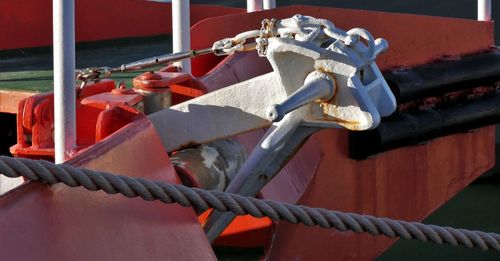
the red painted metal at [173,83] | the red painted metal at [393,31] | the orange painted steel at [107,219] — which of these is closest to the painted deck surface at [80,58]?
the red painted metal at [393,31]

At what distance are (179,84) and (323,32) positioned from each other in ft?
1.82

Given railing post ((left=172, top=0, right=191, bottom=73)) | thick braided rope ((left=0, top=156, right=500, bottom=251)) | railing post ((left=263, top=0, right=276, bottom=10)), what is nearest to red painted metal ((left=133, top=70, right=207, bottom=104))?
railing post ((left=172, top=0, right=191, bottom=73))

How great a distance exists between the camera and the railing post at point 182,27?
9.06 ft

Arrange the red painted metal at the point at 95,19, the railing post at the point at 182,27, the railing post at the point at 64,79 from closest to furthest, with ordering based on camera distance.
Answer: the railing post at the point at 64,79 < the railing post at the point at 182,27 < the red painted metal at the point at 95,19

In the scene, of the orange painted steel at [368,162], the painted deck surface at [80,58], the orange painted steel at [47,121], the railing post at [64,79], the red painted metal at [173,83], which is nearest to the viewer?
the railing post at [64,79]

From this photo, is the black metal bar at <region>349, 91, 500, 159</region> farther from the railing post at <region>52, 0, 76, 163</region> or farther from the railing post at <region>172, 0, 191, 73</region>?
the railing post at <region>52, 0, 76, 163</region>

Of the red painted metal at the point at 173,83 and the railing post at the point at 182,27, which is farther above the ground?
the railing post at the point at 182,27

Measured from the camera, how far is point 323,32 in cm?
227

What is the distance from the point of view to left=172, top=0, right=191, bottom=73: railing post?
2762 mm

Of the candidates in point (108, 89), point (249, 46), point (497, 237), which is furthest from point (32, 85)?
point (497, 237)

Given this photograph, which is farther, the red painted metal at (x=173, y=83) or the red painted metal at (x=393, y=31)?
the red painted metal at (x=393, y=31)

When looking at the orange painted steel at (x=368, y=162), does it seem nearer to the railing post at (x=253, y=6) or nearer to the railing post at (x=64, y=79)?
the railing post at (x=253, y=6)

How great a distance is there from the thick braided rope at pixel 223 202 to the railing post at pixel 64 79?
0.45m

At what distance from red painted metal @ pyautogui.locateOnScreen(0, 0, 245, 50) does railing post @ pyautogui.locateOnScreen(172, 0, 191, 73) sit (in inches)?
63.0
